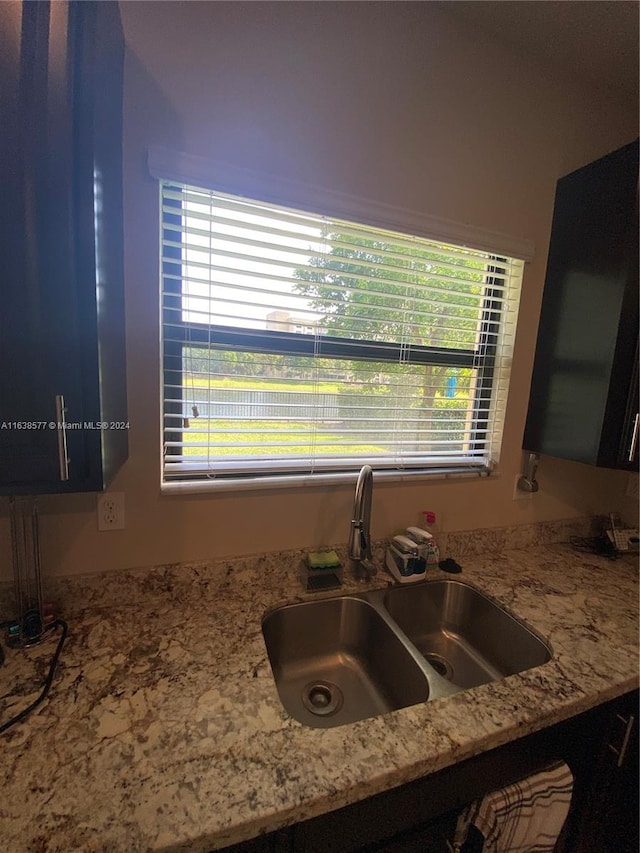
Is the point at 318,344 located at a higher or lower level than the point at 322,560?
higher

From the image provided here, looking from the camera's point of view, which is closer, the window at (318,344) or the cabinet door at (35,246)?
the cabinet door at (35,246)

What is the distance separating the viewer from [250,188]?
1037 mm

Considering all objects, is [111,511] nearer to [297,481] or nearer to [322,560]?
[297,481]

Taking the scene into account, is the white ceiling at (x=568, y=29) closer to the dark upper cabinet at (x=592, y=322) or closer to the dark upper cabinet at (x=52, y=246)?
the dark upper cabinet at (x=592, y=322)

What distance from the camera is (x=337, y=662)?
1153 millimetres

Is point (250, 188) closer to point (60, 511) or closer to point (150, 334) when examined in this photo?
point (150, 334)

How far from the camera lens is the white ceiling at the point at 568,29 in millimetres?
1161

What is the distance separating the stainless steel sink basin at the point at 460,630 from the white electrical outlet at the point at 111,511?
892 millimetres

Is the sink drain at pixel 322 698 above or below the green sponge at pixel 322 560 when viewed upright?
below

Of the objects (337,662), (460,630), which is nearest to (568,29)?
(460,630)

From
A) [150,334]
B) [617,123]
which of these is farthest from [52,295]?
[617,123]

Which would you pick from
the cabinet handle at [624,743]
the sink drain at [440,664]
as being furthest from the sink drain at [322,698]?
the cabinet handle at [624,743]

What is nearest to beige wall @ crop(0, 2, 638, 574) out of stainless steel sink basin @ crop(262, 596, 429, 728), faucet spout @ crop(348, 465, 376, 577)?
faucet spout @ crop(348, 465, 376, 577)

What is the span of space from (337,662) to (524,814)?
550 millimetres
